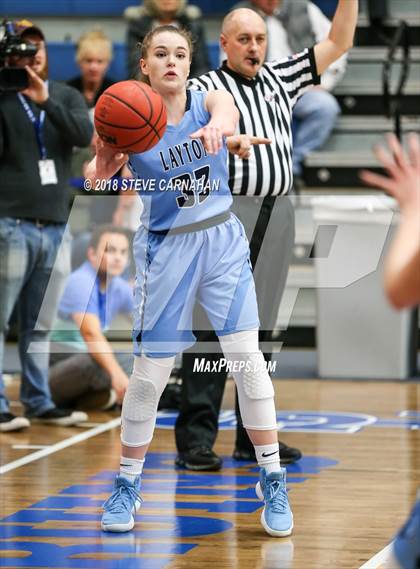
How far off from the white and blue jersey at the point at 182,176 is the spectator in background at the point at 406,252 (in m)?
1.73

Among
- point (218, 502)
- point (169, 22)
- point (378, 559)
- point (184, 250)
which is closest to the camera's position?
point (378, 559)

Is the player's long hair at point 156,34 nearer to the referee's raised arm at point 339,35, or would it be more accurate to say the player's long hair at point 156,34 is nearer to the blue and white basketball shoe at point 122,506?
the referee's raised arm at point 339,35

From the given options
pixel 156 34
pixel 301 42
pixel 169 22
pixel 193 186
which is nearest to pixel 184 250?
pixel 193 186

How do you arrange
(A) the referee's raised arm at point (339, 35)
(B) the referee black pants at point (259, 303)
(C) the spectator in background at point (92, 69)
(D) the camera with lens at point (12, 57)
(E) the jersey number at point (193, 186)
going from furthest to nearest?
(C) the spectator in background at point (92, 69) < (D) the camera with lens at point (12, 57) < (B) the referee black pants at point (259, 303) < (A) the referee's raised arm at point (339, 35) < (E) the jersey number at point (193, 186)

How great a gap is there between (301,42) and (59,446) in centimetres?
496

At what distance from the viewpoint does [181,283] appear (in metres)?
4.22

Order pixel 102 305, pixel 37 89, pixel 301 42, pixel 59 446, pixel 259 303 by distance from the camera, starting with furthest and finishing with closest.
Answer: pixel 301 42 < pixel 102 305 < pixel 37 89 < pixel 59 446 < pixel 259 303

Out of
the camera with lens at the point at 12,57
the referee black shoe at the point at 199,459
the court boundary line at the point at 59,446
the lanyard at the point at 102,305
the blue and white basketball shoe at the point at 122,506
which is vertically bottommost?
the court boundary line at the point at 59,446

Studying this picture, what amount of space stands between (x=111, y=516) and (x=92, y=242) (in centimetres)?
285

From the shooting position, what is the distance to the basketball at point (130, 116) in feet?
12.8

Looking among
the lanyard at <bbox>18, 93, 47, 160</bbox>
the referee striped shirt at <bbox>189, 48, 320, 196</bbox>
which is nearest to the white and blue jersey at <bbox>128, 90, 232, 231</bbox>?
the referee striped shirt at <bbox>189, 48, 320, 196</bbox>

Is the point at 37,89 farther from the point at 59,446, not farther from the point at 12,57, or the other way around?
the point at 59,446

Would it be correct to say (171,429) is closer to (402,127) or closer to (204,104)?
(204,104)

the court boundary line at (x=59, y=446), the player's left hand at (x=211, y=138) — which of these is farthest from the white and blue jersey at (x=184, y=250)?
the court boundary line at (x=59, y=446)
